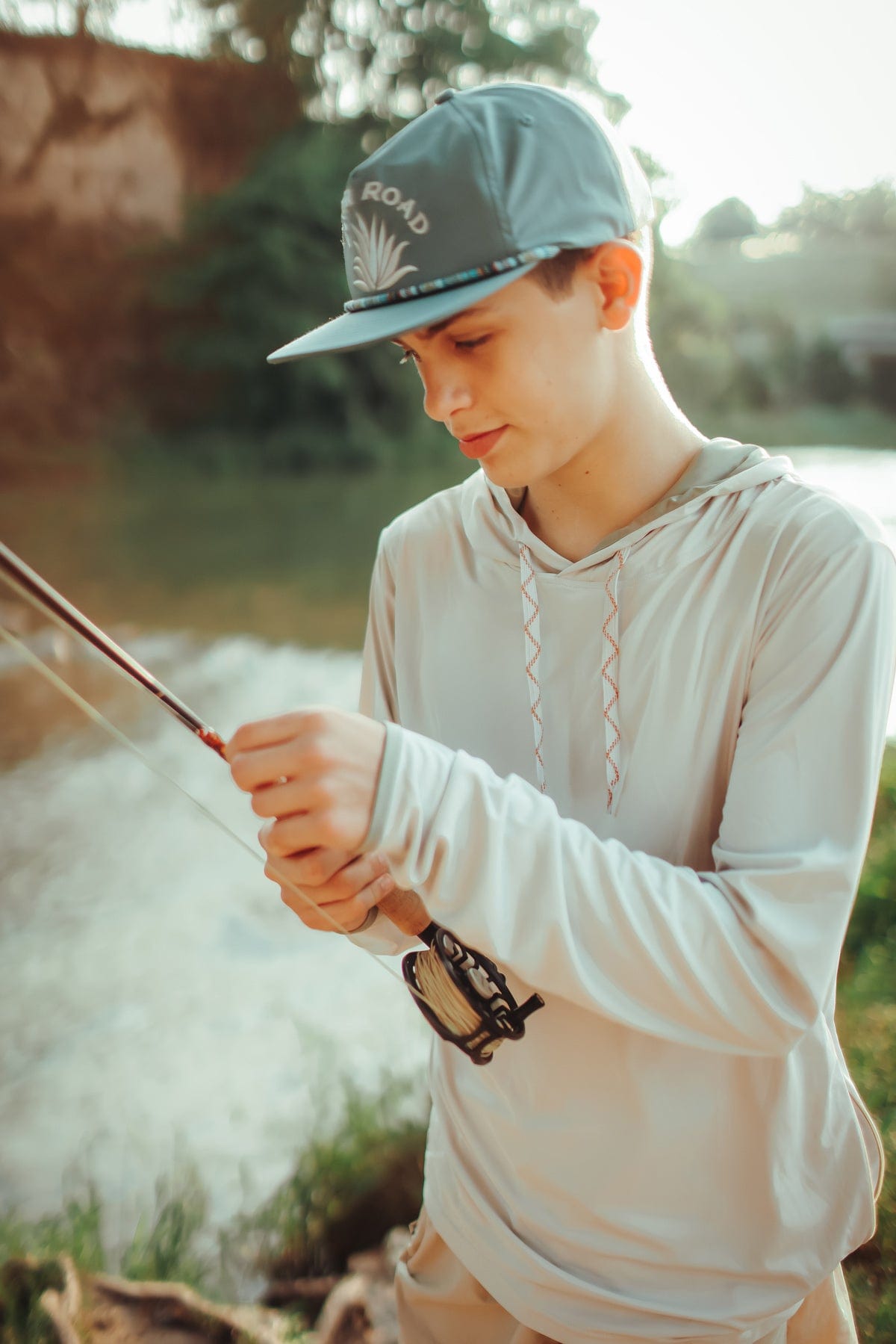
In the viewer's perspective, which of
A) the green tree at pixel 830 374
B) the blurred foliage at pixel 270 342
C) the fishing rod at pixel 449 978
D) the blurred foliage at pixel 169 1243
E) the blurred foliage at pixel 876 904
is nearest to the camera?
the fishing rod at pixel 449 978

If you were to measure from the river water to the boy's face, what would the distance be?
0.19m

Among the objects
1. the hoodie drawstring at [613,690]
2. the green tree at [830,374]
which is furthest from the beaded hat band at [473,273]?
the green tree at [830,374]

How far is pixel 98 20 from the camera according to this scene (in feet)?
20.0

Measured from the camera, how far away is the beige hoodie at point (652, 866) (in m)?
0.66

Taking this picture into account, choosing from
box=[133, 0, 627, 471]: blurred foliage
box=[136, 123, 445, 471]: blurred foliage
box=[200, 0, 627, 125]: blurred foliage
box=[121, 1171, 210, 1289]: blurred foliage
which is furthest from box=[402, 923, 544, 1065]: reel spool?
box=[200, 0, 627, 125]: blurred foliage

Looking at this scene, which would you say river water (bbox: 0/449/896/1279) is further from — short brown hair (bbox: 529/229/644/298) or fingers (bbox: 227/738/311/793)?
fingers (bbox: 227/738/311/793)

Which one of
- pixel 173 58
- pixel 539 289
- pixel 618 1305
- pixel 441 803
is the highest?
pixel 173 58

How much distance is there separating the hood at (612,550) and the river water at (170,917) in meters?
0.07

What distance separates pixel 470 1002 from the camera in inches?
31.0

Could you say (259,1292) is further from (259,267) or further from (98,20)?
(98,20)

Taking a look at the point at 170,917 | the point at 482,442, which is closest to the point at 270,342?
the point at 170,917

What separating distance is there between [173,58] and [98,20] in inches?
29.2

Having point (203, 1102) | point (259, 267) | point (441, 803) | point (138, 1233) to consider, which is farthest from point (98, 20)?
point (441, 803)

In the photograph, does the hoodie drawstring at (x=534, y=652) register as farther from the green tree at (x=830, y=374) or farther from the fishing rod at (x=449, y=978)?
the green tree at (x=830, y=374)
